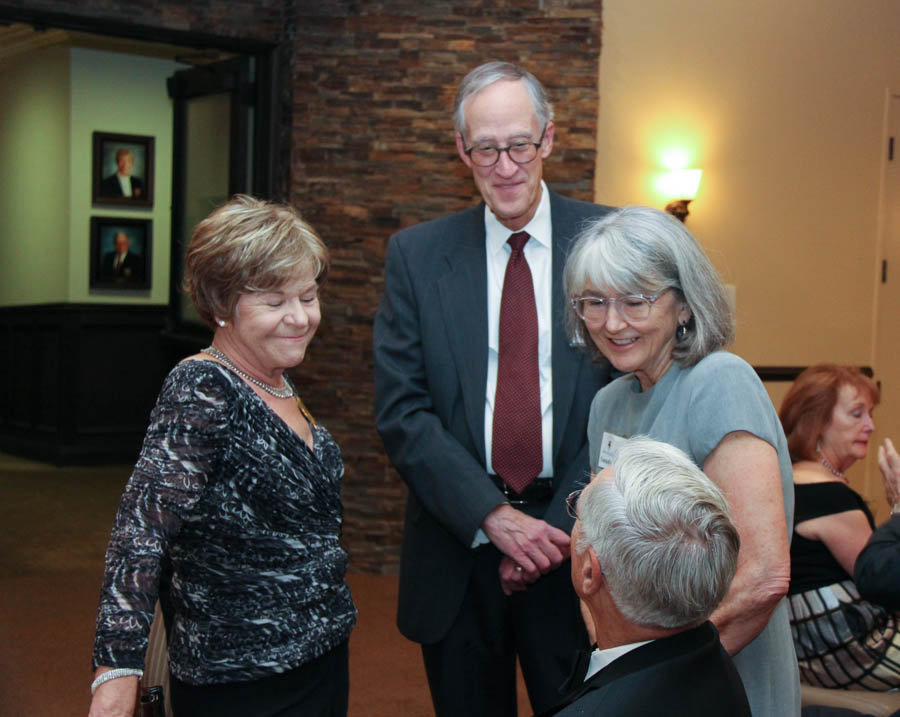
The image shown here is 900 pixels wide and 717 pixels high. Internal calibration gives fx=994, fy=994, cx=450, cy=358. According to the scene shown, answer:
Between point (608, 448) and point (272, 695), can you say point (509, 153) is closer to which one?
point (608, 448)

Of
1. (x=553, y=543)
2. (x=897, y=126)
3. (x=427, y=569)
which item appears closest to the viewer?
(x=553, y=543)

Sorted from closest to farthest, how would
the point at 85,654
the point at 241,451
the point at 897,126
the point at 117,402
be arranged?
1. the point at 241,451
2. the point at 85,654
3. the point at 897,126
4. the point at 117,402

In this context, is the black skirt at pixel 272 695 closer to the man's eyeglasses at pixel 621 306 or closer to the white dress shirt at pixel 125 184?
the man's eyeglasses at pixel 621 306

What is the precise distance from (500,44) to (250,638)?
13.4ft

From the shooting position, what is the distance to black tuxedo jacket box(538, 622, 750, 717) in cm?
124

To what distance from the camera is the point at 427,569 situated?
2234 mm

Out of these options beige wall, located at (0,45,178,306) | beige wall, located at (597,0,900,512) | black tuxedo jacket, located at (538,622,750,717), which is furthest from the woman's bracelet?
beige wall, located at (0,45,178,306)

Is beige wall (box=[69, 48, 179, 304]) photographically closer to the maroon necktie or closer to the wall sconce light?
the wall sconce light

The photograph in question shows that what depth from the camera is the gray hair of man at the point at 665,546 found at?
4.25 ft

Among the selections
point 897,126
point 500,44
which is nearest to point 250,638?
point 500,44

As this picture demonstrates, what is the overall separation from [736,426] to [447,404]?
2.63 feet

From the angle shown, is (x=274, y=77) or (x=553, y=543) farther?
(x=274, y=77)

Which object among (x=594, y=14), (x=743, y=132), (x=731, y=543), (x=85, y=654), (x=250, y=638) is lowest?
(x=85, y=654)

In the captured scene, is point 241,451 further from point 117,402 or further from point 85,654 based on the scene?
point 117,402
